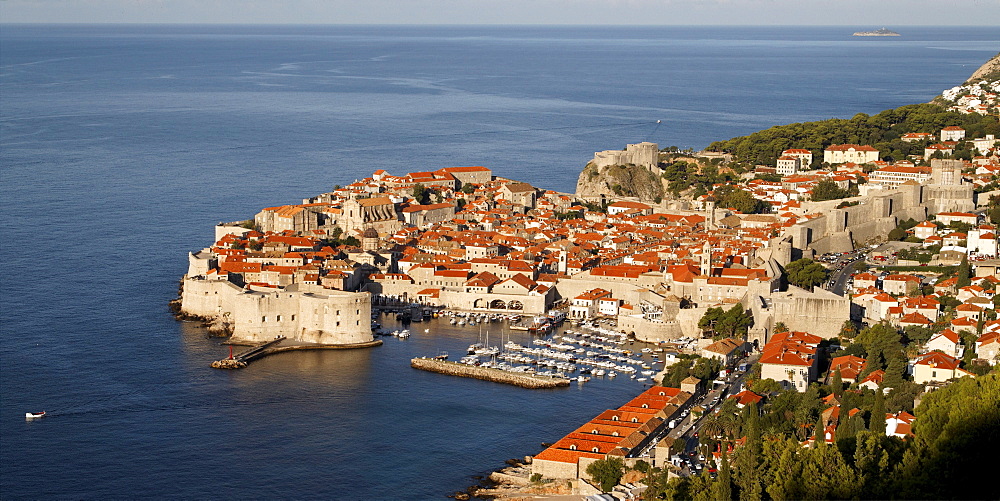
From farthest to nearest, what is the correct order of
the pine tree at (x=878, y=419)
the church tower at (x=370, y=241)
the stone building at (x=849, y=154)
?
the stone building at (x=849, y=154) → the church tower at (x=370, y=241) → the pine tree at (x=878, y=419)

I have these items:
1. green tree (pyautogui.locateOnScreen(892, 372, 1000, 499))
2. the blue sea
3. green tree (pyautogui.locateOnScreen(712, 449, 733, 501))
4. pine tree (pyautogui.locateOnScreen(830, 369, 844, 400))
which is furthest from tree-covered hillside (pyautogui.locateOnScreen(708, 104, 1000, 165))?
green tree (pyautogui.locateOnScreen(712, 449, 733, 501))

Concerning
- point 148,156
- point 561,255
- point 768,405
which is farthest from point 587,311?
point 148,156

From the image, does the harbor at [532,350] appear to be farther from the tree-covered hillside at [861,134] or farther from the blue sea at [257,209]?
the tree-covered hillside at [861,134]

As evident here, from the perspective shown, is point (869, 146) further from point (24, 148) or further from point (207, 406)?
point (24, 148)

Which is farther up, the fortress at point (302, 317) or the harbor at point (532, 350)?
the fortress at point (302, 317)

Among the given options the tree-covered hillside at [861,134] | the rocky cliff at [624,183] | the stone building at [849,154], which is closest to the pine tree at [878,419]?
the rocky cliff at [624,183]

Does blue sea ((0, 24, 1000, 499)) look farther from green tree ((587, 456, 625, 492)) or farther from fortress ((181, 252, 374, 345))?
green tree ((587, 456, 625, 492))
